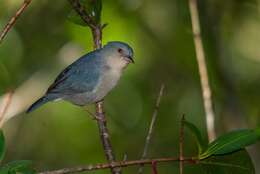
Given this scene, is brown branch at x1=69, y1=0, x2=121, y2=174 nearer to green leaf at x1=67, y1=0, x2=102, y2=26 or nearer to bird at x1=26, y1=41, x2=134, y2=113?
green leaf at x1=67, y1=0, x2=102, y2=26

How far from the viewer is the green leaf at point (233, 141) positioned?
3.10 m

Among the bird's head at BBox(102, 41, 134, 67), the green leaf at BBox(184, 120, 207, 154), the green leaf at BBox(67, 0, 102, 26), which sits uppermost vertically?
the bird's head at BBox(102, 41, 134, 67)

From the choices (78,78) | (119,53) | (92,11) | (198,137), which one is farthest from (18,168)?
(119,53)

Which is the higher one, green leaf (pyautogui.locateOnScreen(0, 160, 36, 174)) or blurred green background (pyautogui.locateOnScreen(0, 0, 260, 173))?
blurred green background (pyautogui.locateOnScreen(0, 0, 260, 173))

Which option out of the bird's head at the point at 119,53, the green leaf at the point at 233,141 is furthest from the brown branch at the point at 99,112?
the bird's head at the point at 119,53

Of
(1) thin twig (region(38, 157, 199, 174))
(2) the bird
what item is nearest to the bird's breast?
(2) the bird

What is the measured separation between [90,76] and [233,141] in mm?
3211

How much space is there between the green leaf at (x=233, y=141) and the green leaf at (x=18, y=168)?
2.94ft

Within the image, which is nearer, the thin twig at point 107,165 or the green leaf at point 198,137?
the thin twig at point 107,165

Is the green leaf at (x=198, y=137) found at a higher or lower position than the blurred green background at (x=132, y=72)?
lower

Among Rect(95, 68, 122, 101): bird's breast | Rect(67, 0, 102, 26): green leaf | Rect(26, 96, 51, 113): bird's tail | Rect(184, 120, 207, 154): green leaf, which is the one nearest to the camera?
Rect(184, 120, 207, 154): green leaf

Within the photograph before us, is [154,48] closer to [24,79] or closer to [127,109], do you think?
[127,109]

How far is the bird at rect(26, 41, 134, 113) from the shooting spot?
6.00 meters

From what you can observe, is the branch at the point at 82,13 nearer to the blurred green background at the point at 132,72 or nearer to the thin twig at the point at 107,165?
the thin twig at the point at 107,165
